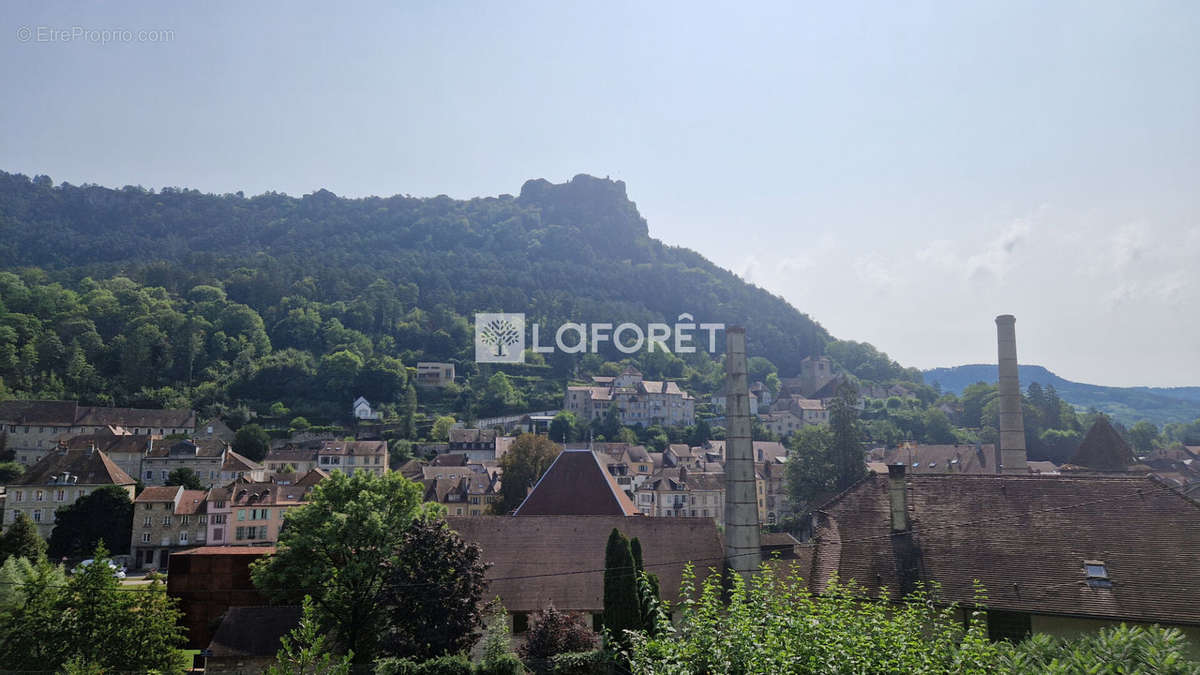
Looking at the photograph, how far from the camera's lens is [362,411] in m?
107

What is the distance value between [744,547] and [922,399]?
130 metres

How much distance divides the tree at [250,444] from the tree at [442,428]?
20718 millimetres

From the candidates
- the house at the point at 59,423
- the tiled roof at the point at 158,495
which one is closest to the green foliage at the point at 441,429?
the house at the point at 59,423

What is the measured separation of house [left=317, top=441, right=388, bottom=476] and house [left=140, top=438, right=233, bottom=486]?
33.5 feet

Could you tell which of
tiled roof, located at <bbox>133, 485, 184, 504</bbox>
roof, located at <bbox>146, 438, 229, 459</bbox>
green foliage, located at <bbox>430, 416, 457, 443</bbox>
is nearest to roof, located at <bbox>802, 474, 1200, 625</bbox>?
tiled roof, located at <bbox>133, 485, 184, 504</bbox>

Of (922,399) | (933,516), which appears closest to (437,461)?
(933,516)

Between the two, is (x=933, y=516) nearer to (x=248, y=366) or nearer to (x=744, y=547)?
(x=744, y=547)

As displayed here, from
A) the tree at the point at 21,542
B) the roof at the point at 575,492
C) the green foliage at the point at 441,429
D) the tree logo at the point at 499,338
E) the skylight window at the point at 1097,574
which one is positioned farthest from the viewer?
the tree logo at the point at 499,338

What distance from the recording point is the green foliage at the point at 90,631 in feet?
73.4

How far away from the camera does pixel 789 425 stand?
401 ft

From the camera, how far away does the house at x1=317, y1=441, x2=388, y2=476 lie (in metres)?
82.6

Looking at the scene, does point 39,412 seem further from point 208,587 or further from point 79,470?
point 208,587

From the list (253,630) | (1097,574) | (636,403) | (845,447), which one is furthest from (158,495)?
(636,403)

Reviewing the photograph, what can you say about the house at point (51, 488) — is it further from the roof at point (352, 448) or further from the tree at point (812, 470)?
the tree at point (812, 470)
